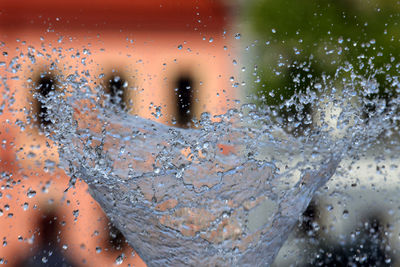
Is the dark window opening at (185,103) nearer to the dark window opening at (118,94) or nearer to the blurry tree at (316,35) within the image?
the dark window opening at (118,94)

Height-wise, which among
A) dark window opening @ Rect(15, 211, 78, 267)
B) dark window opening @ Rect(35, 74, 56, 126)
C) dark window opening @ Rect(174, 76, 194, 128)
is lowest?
dark window opening @ Rect(15, 211, 78, 267)

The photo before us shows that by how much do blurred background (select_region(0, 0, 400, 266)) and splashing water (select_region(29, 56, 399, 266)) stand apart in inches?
40.6

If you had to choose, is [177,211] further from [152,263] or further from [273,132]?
[273,132]

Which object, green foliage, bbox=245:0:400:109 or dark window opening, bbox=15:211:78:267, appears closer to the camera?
dark window opening, bbox=15:211:78:267

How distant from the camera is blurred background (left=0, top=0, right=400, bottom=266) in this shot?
232 centimetres

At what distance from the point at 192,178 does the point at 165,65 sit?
7.09ft

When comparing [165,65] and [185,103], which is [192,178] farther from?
[165,65]

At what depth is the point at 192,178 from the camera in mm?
907

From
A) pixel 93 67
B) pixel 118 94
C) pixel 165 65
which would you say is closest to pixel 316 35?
pixel 165 65

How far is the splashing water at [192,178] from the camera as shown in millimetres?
805

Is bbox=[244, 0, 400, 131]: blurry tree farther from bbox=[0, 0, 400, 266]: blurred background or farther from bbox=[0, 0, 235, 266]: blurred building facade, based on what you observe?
bbox=[0, 0, 235, 266]: blurred building facade

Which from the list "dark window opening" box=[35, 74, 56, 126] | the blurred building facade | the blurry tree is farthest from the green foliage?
"dark window opening" box=[35, 74, 56, 126]

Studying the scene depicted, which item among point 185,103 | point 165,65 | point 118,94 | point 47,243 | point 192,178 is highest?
point 192,178

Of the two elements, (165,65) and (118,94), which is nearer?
(118,94)
